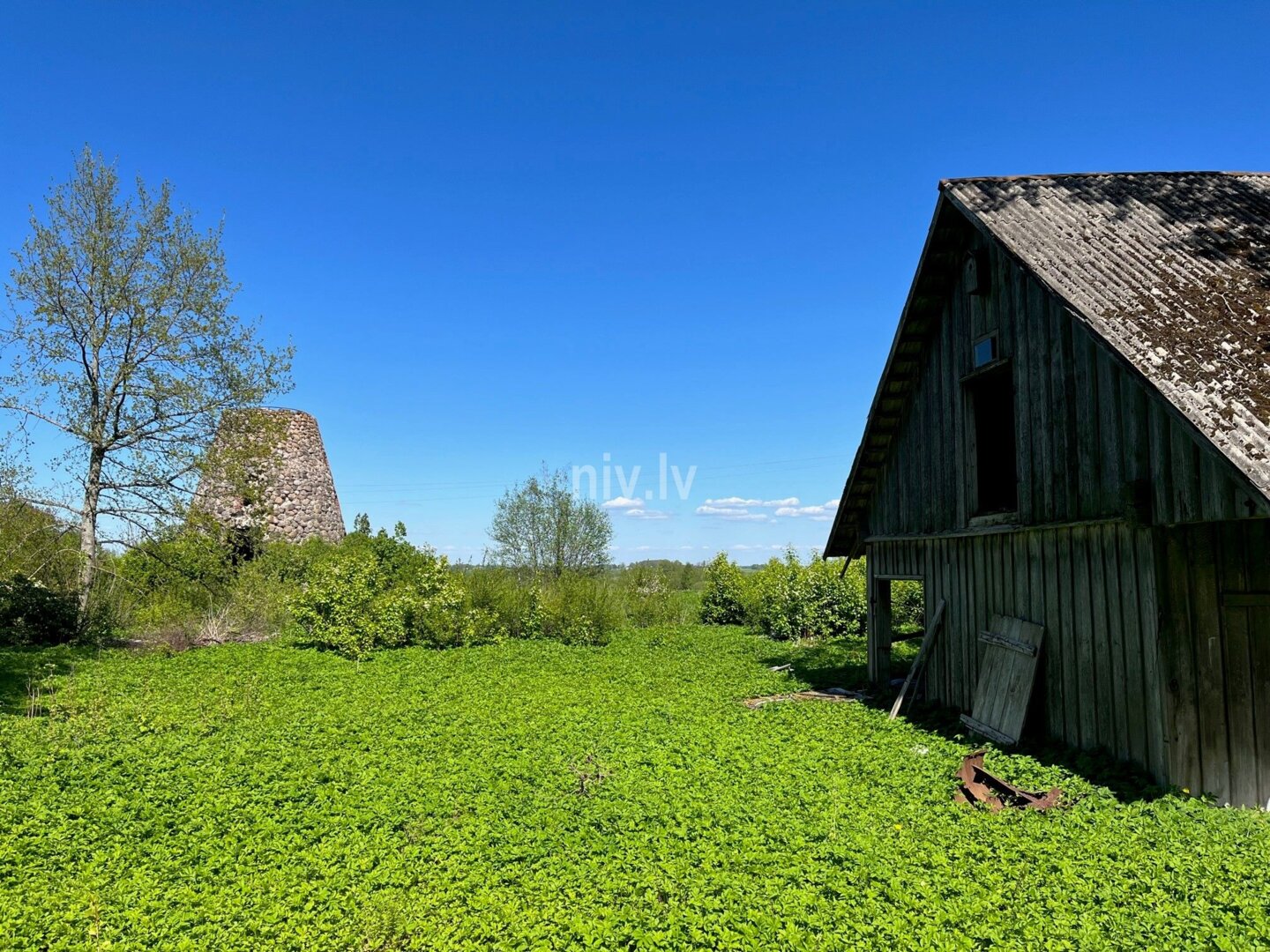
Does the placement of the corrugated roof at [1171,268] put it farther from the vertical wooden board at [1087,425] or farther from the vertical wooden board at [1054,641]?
the vertical wooden board at [1054,641]

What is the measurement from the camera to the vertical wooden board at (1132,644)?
693 cm

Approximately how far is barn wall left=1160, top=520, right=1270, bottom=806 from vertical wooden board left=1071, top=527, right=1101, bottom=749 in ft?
3.11

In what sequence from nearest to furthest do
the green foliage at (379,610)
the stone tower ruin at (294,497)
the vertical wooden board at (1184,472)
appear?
the vertical wooden board at (1184,472), the green foliage at (379,610), the stone tower ruin at (294,497)

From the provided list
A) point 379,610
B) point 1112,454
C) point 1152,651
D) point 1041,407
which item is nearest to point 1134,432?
point 1112,454

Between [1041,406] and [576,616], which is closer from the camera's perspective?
[1041,406]

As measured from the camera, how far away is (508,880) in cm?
559

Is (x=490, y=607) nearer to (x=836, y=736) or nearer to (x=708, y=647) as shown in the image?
(x=708, y=647)

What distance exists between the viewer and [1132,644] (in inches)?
277

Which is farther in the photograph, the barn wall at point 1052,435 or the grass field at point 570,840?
the barn wall at point 1052,435

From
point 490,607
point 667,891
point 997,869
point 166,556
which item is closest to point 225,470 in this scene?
point 166,556

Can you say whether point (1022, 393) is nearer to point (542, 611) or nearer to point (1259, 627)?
point (1259, 627)

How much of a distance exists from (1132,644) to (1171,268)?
12.4 ft

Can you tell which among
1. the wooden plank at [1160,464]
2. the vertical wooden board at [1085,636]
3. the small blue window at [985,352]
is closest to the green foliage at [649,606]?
Result: the small blue window at [985,352]

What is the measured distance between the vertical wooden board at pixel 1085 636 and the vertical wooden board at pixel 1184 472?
59.5 inches
